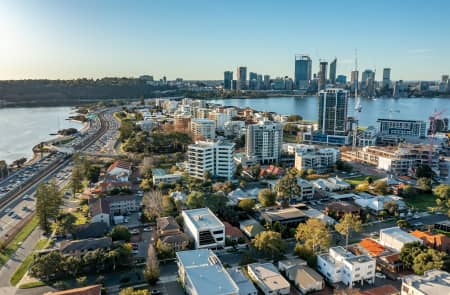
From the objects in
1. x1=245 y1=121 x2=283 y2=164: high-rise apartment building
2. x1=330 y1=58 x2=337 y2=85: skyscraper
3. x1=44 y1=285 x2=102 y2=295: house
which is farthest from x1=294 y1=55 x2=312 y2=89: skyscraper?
x1=44 y1=285 x2=102 y2=295: house

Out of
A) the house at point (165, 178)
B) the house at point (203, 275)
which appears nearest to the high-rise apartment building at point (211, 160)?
the house at point (165, 178)

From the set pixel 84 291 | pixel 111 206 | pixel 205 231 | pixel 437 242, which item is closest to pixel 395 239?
pixel 437 242

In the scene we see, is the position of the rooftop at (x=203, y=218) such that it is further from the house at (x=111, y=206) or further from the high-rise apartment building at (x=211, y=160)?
the high-rise apartment building at (x=211, y=160)

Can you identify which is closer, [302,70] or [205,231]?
[205,231]

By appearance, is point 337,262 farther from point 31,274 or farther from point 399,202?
point 31,274

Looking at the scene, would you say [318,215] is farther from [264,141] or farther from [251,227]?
[264,141]
